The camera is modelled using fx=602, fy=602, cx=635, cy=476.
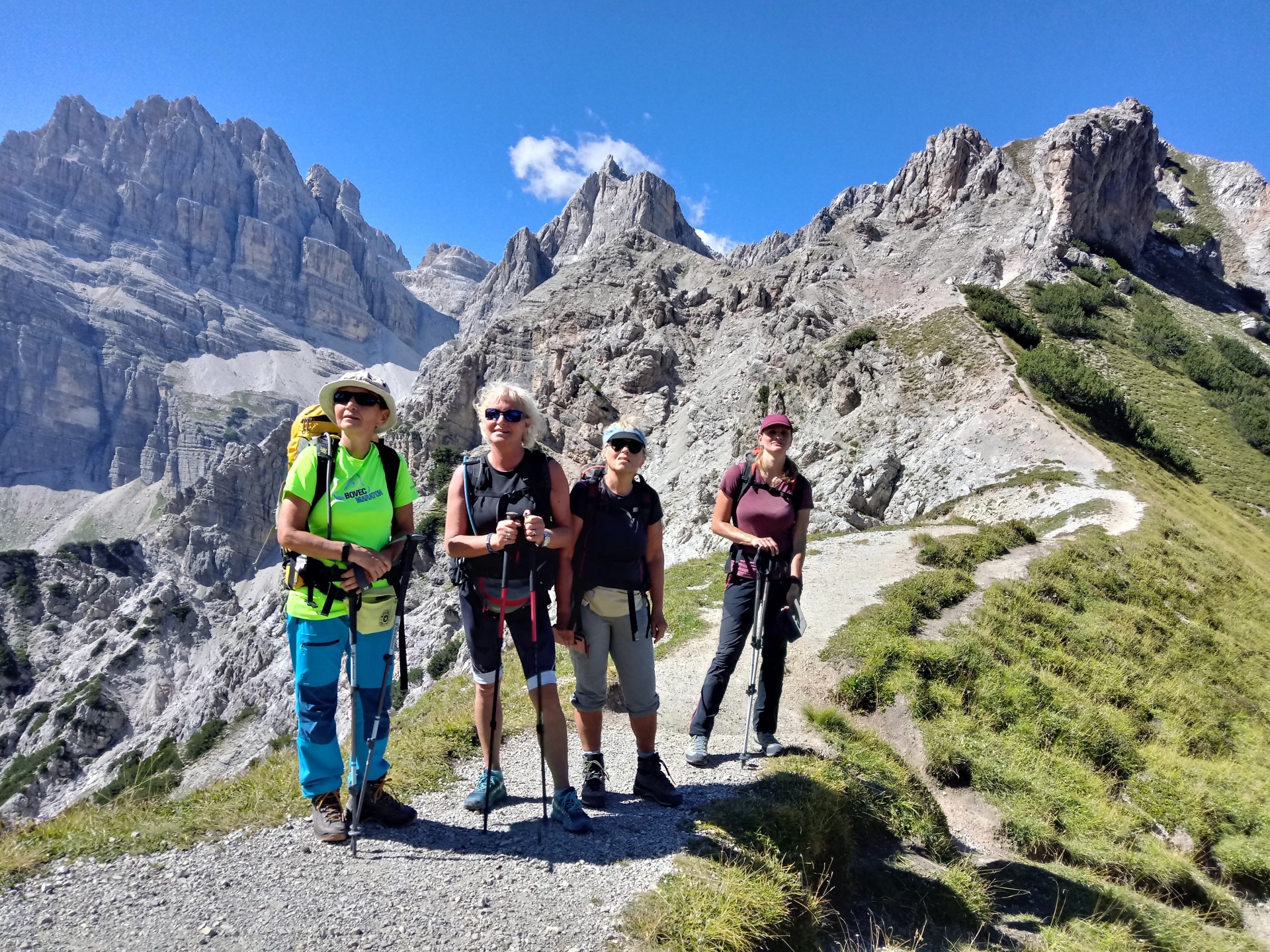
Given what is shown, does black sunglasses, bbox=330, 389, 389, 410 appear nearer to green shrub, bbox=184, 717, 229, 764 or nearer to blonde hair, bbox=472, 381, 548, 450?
blonde hair, bbox=472, 381, 548, 450

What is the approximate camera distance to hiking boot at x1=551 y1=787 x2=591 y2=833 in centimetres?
476

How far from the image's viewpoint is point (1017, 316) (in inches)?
1607

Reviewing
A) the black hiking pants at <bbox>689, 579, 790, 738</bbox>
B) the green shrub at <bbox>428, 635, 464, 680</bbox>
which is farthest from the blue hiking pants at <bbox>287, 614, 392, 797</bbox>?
the green shrub at <bbox>428, 635, 464, 680</bbox>

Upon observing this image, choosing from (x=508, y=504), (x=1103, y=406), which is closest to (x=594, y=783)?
(x=508, y=504)

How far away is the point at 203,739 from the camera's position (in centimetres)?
4938

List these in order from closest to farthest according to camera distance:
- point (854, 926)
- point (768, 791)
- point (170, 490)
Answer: point (854, 926) → point (768, 791) → point (170, 490)

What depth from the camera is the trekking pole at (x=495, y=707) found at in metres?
4.51

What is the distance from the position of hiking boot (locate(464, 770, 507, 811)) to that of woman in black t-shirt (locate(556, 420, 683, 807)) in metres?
0.74

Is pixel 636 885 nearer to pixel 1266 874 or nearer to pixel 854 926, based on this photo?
pixel 854 926

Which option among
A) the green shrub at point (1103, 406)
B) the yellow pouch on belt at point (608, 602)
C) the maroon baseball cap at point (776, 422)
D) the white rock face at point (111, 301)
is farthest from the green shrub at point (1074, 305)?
the white rock face at point (111, 301)

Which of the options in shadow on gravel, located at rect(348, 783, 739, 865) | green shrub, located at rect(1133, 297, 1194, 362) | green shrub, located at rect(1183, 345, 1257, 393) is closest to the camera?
shadow on gravel, located at rect(348, 783, 739, 865)

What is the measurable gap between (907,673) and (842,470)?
23.5m

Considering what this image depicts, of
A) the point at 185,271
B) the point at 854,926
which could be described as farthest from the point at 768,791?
the point at 185,271

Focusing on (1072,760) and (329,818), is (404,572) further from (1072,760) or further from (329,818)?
(1072,760)
